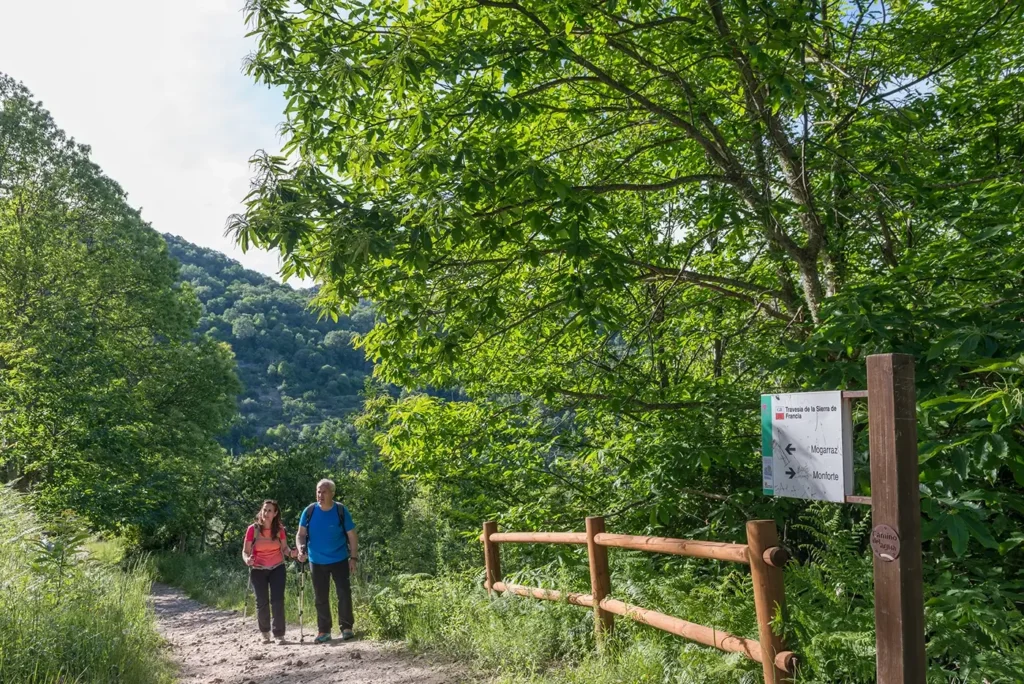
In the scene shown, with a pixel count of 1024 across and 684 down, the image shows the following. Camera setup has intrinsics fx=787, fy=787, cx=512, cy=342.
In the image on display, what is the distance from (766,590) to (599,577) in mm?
1979

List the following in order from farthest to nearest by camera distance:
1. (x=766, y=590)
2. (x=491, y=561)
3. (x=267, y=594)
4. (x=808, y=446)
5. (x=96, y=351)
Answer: (x=96, y=351) → (x=267, y=594) → (x=491, y=561) → (x=766, y=590) → (x=808, y=446)

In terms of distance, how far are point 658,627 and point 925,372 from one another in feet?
7.44

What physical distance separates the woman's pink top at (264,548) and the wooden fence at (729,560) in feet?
13.8

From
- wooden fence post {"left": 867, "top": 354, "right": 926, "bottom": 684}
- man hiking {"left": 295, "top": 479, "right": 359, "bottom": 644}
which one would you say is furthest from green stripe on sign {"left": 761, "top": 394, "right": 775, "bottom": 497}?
man hiking {"left": 295, "top": 479, "right": 359, "bottom": 644}

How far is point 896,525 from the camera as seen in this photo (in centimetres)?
298

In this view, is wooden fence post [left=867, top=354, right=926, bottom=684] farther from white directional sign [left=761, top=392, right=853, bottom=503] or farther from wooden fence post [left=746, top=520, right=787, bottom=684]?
wooden fence post [left=746, top=520, right=787, bottom=684]

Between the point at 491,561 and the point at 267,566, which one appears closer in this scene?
the point at 491,561

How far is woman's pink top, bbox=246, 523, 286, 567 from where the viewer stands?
9.26 meters

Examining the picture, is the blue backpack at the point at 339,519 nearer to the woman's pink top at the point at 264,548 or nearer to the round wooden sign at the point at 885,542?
the woman's pink top at the point at 264,548

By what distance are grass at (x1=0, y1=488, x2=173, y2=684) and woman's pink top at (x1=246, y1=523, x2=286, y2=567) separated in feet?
4.21

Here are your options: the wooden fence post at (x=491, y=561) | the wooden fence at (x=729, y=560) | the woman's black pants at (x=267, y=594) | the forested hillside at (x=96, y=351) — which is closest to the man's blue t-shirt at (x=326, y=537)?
the woman's black pants at (x=267, y=594)

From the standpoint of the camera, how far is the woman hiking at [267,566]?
914 cm

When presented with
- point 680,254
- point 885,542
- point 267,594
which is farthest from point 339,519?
point 885,542

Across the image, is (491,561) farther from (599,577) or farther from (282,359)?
(282,359)
